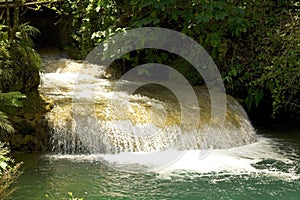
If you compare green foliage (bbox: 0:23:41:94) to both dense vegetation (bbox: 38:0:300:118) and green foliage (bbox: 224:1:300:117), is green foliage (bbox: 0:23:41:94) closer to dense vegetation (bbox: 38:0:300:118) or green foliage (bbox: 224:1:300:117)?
dense vegetation (bbox: 38:0:300:118)

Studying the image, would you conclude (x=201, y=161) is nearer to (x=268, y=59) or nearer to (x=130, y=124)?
(x=130, y=124)

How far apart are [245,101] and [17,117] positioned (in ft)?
15.8

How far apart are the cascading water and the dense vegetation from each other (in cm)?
83

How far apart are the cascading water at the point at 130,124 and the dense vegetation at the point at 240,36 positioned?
2.73 feet

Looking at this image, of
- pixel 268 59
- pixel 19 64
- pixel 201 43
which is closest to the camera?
pixel 19 64

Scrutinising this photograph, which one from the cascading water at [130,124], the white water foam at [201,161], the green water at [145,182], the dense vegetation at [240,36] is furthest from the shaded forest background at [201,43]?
the white water foam at [201,161]

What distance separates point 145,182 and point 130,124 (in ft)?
5.98

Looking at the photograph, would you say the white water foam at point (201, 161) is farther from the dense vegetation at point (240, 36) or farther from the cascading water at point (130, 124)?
the dense vegetation at point (240, 36)

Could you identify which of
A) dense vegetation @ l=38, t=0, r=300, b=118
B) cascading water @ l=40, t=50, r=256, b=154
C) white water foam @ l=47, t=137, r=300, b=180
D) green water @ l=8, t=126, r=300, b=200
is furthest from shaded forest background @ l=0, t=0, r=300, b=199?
white water foam @ l=47, t=137, r=300, b=180

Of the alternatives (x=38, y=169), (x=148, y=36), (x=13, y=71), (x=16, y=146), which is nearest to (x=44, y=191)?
(x=38, y=169)

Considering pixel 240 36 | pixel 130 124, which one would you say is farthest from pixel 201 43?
pixel 130 124

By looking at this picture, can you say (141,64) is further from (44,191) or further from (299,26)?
(44,191)

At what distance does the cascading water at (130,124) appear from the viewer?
755 centimetres

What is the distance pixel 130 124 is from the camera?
7871 mm
